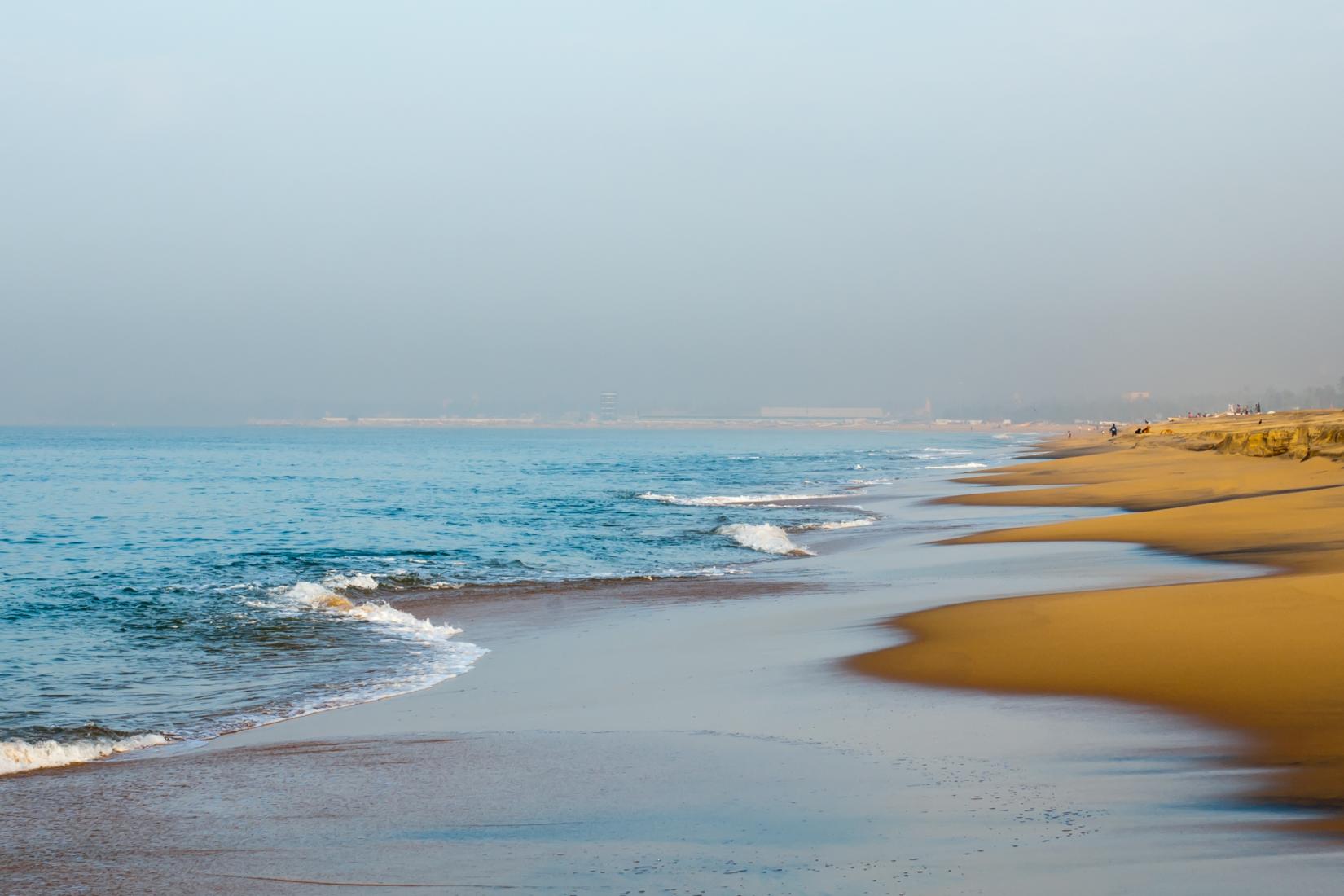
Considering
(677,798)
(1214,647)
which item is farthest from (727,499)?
(677,798)

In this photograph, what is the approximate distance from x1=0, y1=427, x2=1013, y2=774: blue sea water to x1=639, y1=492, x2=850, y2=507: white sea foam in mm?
209

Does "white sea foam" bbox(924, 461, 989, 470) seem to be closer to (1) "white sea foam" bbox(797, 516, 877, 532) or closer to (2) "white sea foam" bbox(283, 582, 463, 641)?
(1) "white sea foam" bbox(797, 516, 877, 532)

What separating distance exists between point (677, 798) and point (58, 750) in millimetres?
5172

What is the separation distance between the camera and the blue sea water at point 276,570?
11.1 m

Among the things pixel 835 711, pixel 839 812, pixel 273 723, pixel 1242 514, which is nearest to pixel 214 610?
pixel 273 723

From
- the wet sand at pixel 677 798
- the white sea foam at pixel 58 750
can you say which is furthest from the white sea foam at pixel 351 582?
the white sea foam at pixel 58 750

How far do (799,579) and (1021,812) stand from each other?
13.2 meters

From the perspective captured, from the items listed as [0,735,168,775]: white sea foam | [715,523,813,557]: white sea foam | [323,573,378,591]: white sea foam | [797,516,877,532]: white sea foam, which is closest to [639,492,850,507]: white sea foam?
[797,516,877,532]: white sea foam

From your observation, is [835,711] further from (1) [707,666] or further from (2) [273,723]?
(2) [273,723]

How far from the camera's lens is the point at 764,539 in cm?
2620

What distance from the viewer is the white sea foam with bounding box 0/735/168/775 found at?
854 centimetres

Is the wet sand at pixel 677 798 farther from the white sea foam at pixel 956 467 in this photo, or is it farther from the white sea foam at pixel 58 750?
the white sea foam at pixel 956 467

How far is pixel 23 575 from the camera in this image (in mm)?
22781

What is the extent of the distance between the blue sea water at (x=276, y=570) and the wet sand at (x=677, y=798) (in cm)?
155
